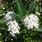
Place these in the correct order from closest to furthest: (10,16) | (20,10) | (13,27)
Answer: (13,27) < (10,16) < (20,10)

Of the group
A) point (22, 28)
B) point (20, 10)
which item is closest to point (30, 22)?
point (22, 28)

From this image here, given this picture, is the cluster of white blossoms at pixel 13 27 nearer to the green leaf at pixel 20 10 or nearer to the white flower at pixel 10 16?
the white flower at pixel 10 16

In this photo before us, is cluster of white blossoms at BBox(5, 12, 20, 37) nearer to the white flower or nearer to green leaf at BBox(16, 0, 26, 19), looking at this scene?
the white flower

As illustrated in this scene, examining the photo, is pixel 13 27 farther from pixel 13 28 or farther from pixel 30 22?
pixel 30 22

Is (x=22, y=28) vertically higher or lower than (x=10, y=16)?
lower

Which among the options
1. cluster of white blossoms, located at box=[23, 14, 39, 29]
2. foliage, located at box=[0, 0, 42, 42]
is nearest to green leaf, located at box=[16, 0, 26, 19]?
foliage, located at box=[0, 0, 42, 42]

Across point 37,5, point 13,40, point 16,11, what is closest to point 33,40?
point 13,40

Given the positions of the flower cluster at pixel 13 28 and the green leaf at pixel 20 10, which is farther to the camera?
the green leaf at pixel 20 10

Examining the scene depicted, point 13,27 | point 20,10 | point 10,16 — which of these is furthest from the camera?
point 20,10

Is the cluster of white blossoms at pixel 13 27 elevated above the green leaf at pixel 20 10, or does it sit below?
below

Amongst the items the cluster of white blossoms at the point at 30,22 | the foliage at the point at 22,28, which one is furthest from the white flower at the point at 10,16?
the cluster of white blossoms at the point at 30,22

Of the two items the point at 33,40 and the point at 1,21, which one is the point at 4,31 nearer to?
the point at 1,21
